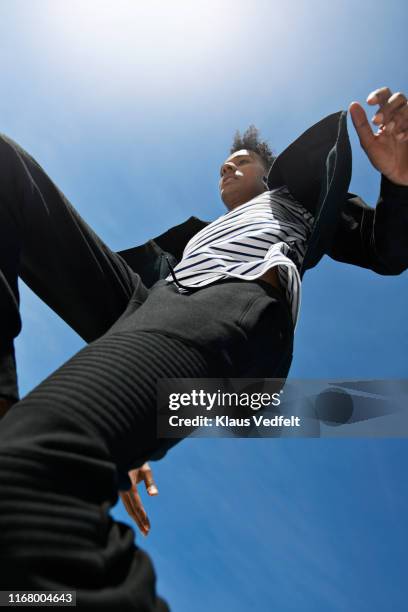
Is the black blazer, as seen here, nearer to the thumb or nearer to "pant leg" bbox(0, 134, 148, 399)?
the thumb

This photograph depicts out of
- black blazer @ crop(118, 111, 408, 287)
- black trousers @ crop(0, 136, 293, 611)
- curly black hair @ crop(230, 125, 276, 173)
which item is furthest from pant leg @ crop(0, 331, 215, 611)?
curly black hair @ crop(230, 125, 276, 173)

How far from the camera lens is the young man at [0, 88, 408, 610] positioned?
2.49 ft

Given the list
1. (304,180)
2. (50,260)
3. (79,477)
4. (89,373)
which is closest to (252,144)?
(304,180)

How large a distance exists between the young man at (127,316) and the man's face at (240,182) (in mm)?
334

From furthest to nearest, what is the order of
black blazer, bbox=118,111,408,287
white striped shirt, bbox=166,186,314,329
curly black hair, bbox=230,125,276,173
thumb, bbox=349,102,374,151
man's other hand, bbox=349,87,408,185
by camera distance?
curly black hair, bbox=230,125,276,173
black blazer, bbox=118,111,408,287
thumb, bbox=349,102,374,151
man's other hand, bbox=349,87,408,185
white striped shirt, bbox=166,186,314,329

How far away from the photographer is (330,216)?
236 centimetres

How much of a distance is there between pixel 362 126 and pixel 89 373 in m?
1.89

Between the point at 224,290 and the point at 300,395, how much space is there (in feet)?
2.20

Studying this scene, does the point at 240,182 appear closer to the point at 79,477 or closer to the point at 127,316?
the point at 127,316

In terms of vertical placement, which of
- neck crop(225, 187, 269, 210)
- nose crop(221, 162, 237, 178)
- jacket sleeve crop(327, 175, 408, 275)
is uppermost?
nose crop(221, 162, 237, 178)

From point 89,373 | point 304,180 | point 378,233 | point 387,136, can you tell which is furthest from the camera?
point 304,180

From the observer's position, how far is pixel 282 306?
5.82ft

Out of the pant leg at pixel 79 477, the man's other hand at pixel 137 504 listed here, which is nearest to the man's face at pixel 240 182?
the man's other hand at pixel 137 504

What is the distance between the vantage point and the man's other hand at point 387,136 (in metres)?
2.04
